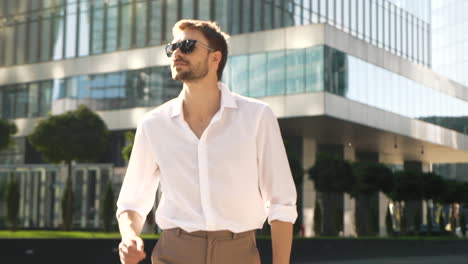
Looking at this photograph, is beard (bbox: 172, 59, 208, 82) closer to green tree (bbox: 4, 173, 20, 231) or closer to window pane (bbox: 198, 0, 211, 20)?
green tree (bbox: 4, 173, 20, 231)

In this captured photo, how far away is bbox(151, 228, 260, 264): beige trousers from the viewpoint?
8.89ft

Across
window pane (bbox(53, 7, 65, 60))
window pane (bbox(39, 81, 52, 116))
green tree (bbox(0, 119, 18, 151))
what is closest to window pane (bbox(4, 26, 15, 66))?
window pane (bbox(53, 7, 65, 60))

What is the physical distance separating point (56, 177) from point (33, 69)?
27.6 feet

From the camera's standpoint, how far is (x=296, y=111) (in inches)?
1282

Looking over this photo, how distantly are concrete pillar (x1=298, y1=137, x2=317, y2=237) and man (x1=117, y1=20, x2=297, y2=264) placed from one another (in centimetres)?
Answer: 3496

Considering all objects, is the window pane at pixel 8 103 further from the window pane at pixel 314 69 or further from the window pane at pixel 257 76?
the window pane at pixel 314 69

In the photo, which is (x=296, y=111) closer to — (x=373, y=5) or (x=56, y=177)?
(x=56, y=177)

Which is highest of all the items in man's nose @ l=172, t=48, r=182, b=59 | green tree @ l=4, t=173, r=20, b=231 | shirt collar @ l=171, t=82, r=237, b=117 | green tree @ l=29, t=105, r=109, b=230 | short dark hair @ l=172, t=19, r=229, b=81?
green tree @ l=29, t=105, r=109, b=230

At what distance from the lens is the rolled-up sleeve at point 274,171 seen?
2701mm

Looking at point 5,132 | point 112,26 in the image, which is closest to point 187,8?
point 112,26

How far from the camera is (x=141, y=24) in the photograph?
39.5 m

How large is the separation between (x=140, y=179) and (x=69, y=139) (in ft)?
82.3

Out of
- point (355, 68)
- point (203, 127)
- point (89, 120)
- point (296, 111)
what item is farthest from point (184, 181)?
point (355, 68)

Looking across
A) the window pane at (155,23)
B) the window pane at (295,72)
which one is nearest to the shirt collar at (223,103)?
the window pane at (295,72)
